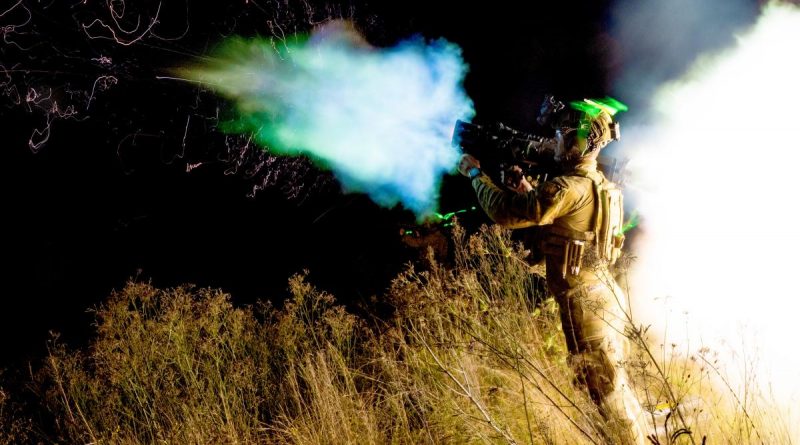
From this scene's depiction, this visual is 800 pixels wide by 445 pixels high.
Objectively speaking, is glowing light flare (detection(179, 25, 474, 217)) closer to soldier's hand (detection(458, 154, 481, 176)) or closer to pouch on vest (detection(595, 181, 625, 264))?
soldier's hand (detection(458, 154, 481, 176))

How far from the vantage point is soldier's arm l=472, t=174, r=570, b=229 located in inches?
108

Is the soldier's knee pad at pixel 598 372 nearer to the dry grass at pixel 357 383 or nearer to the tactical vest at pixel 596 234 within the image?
the dry grass at pixel 357 383

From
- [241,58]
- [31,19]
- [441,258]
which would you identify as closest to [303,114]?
[241,58]

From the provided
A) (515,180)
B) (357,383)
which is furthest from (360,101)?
(357,383)

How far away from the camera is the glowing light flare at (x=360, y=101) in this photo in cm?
525

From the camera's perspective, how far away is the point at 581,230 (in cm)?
289

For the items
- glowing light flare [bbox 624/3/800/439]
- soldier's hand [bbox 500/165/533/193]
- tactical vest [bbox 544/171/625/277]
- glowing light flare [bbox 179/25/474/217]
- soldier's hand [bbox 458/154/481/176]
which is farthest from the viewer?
glowing light flare [bbox 179/25/474/217]

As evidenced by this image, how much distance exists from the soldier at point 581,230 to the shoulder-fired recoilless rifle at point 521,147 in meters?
0.08

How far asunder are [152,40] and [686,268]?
9008 mm

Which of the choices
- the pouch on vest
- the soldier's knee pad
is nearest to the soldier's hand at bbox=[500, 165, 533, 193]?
the pouch on vest

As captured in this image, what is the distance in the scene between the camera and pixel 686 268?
4.53 metres

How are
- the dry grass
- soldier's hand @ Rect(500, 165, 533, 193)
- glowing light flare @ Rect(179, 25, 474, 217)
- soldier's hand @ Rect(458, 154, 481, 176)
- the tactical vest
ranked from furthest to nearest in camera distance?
glowing light flare @ Rect(179, 25, 474, 217) → soldier's hand @ Rect(458, 154, 481, 176) → soldier's hand @ Rect(500, 165, 533, 193) → the tactical vest → the dry grass

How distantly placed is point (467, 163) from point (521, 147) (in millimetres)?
387

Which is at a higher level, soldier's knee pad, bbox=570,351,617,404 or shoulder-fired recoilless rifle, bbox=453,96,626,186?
shoulder-fired recoilless rifle, bbox=453,96,626,186
